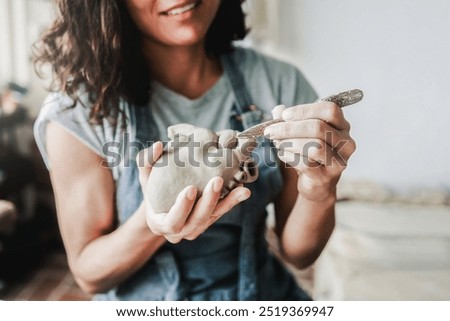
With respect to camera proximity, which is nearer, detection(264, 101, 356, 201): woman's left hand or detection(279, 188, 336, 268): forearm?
detection(264, 101, 356, 201): woman's left hand

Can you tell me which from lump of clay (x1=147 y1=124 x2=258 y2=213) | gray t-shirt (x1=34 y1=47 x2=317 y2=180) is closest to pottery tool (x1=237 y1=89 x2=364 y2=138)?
lump of clay (x1=147 y1=124 x2=258 y2=213)

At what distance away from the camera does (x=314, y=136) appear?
50 cm

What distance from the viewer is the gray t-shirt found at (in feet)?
2.02

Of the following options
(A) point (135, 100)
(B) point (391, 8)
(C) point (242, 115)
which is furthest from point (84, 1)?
(B) point (391, 8)

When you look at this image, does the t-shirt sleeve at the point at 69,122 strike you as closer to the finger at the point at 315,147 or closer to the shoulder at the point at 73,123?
the shoulder at the point at 73,123

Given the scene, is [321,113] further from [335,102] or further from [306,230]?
[306,230]

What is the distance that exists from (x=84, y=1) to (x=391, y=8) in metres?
0.39

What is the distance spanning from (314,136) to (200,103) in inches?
8.2

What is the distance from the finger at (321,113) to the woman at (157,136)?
7 cm

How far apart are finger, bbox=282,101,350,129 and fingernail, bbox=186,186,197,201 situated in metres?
0.13

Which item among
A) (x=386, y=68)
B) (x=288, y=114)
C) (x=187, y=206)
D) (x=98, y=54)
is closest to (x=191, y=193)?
(x=187, y=206)

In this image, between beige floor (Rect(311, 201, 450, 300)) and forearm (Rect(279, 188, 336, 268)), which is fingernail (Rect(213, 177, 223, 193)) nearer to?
forearm (Rect(279, 188, 336, 268))

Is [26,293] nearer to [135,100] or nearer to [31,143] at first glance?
[31,143]

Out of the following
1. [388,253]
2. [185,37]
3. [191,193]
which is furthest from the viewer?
[388,253]
